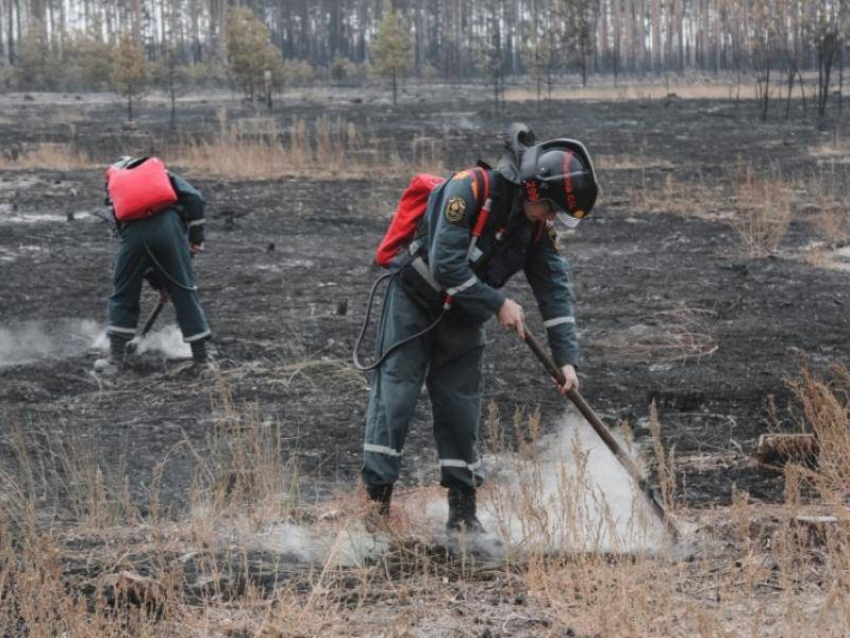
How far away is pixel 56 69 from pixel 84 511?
64713 millimetres

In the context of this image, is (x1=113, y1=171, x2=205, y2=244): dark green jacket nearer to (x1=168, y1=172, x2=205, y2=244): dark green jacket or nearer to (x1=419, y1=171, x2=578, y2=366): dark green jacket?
(x1=168, y1=172, x2=205, y2=244): dark green jacket

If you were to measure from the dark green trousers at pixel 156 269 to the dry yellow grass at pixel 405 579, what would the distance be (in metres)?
2.83

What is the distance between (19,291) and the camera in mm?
11398

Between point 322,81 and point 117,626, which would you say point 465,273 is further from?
point 322,81

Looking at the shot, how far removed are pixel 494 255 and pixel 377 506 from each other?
3.77ft

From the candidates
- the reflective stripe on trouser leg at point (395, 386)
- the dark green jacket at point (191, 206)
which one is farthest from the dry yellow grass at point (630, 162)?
the reflective stripe on trouser leg at point (395, 386)

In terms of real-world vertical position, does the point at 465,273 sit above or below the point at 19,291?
above

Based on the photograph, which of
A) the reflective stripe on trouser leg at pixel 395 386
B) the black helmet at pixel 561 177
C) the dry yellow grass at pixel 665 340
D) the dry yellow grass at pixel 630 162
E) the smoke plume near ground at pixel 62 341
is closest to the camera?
the black helmet at pixel 561 177

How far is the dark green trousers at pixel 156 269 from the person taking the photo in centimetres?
834

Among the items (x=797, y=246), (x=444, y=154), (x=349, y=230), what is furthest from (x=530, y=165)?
(x=444, y=154)

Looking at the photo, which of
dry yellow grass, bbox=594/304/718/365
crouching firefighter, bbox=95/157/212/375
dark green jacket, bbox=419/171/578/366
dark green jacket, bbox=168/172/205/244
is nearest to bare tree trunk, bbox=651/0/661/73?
dry yellow grass, bbox=594/304/718/365

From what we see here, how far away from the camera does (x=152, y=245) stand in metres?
8.36

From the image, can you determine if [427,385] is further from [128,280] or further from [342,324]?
[342,324]

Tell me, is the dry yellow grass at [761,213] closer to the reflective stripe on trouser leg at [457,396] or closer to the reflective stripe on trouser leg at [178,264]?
the reflective stripe on trouser leg at [178,264]
